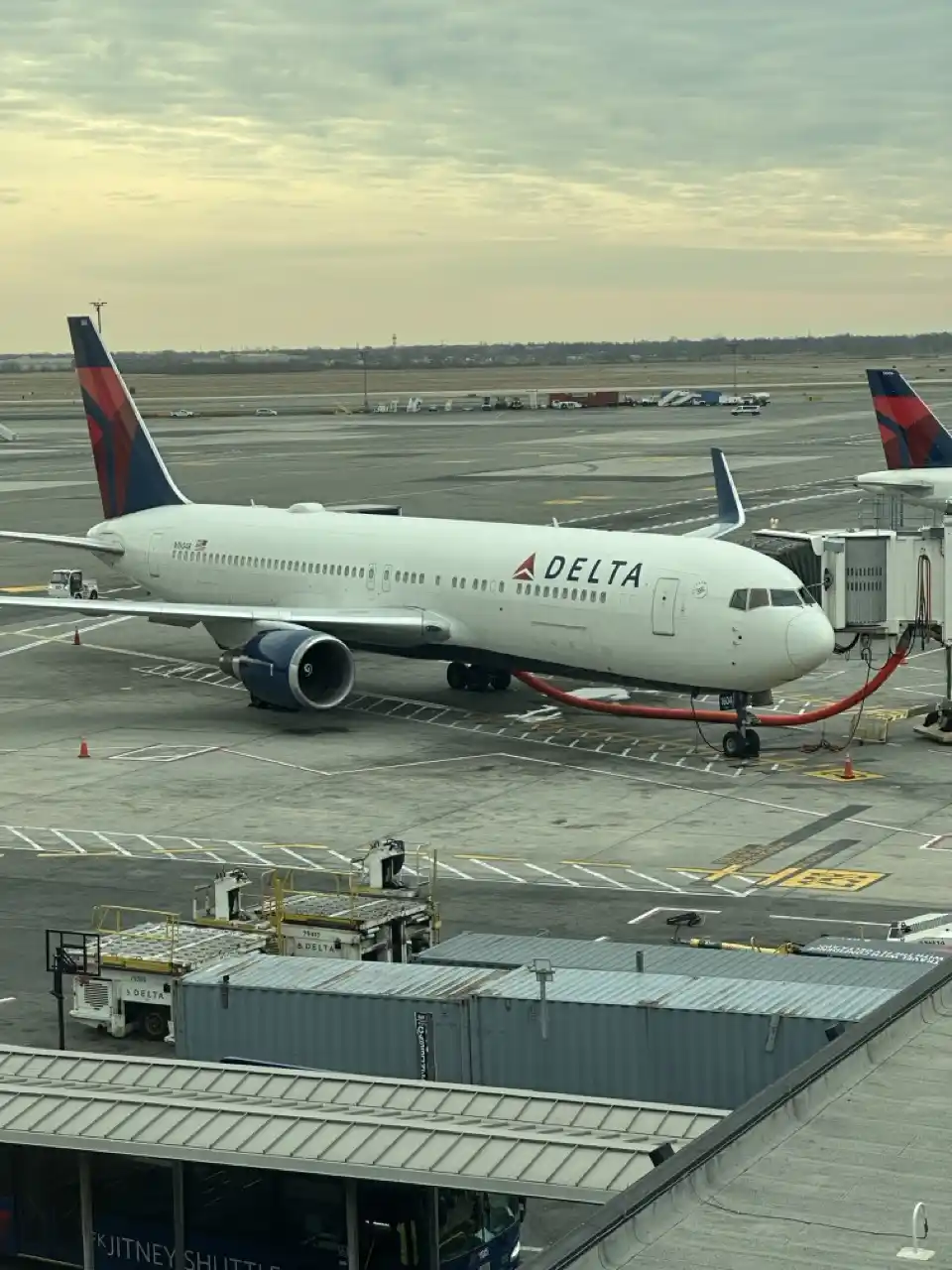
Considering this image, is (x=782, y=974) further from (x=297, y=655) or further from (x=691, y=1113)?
(x=297, y=655)

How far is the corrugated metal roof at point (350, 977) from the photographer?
1064 inches

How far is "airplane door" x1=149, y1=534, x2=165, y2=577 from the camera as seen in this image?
62.5m

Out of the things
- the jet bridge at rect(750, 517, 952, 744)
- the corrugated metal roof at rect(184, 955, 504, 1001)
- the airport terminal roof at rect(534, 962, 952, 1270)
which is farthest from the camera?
the jet bridge at rect(750, 517, 952, 744)

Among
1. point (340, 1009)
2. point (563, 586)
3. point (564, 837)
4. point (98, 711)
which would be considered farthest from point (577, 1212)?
point (98, 711)

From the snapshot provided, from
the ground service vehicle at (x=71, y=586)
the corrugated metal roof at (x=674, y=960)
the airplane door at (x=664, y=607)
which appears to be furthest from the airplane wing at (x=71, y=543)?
the corrugated metal roof at (x=674, y=960)

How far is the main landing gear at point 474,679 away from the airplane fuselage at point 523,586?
3244 millimetres

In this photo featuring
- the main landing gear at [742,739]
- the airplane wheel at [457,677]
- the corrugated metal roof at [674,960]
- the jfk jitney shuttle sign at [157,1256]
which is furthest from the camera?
the airplane wheel at [457,677]

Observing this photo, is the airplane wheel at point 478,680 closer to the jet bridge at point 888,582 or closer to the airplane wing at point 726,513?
the airplane wing at point 726,513

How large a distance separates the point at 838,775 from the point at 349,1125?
1118 inches

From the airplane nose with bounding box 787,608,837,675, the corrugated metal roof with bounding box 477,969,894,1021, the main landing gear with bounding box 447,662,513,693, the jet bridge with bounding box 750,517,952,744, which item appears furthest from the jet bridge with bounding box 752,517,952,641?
the corrugated metal roof with bounding box 477,969,894,1021

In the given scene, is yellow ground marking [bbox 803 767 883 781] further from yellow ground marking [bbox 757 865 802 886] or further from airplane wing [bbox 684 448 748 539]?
airplane wing [bbox 684 448 748 539]

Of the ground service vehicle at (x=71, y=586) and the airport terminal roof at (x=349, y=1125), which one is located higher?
the ground service vehicle at (x=71, y=586)

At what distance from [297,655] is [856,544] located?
13.9 meters

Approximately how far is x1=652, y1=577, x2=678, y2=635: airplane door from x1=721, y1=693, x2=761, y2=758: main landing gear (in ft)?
7.73
